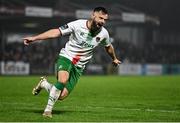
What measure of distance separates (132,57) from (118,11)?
4.97 meters

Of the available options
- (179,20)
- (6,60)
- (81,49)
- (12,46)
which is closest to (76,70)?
(81,49)

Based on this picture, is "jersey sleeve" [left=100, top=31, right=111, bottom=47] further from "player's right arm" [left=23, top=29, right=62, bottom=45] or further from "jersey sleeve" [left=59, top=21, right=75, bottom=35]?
"player's right arm" [left=23, top=29, right=62, bottom=45]

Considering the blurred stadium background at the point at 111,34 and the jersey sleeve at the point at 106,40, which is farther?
the blurred stadium background at the point at 111,34

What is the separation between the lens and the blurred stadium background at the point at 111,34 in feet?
155

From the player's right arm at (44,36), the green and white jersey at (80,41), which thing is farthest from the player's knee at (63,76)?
the player's right arm at (44,36)

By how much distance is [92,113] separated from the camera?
12.2 m

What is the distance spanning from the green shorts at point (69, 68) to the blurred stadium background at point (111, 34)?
104 feet

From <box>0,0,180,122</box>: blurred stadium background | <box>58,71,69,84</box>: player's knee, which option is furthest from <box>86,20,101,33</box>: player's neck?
<box>0,0,180,122</box>: blurred stadium background

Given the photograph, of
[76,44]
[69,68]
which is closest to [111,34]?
[76,44]

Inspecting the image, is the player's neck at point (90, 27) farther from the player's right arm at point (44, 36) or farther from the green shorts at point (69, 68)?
the green shorts at point (69, 68)

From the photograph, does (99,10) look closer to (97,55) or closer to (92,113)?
(92,113)

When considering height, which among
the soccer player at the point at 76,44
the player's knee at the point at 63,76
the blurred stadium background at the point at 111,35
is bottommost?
the blurred stadium background at the point at 111,35

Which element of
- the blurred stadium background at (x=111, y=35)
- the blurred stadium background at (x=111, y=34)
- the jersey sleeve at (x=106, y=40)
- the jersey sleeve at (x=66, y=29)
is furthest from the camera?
the blurred stadium background at (x=111, y=34)

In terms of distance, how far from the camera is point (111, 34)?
176 feet
